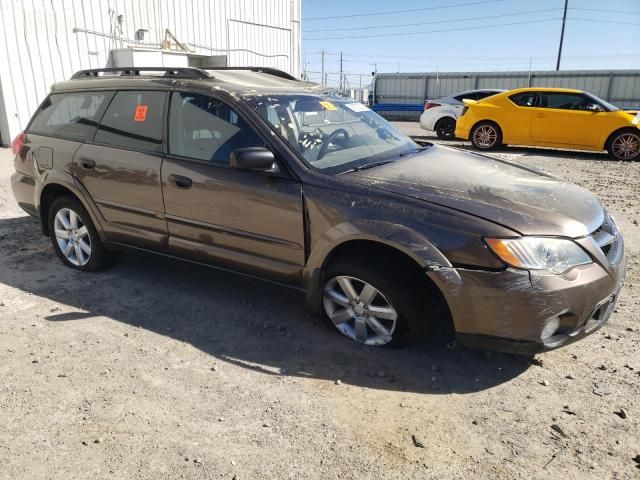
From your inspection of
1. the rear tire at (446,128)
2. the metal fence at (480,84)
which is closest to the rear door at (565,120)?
the rear tire at (446,128)

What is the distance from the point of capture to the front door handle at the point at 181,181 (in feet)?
12.0

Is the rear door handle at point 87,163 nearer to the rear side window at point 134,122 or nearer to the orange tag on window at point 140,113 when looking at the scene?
the rear side window at point 134,122

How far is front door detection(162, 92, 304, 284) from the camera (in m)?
3.34

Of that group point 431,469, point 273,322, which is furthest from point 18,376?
point 431,469

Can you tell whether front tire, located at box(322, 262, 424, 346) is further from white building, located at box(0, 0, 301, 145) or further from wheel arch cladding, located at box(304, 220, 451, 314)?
white building, located at box(0, 0, 301, 145)

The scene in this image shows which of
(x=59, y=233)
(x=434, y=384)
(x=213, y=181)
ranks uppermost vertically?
(x=213, y=181)

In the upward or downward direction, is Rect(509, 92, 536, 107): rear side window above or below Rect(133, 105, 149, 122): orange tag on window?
below

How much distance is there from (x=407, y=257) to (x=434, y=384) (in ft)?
2.42

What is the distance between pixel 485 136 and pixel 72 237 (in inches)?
396

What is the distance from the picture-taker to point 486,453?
95.3 inches

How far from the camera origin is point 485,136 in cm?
1224

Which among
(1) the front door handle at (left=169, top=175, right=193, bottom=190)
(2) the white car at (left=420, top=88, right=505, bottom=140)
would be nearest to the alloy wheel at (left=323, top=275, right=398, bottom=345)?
(1) the front door handle at (left=169, top=175, right=193, bottom=190)

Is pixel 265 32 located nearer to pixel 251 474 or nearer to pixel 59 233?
pixel 59 233

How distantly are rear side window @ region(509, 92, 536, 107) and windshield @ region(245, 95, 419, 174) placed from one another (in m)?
8.59
